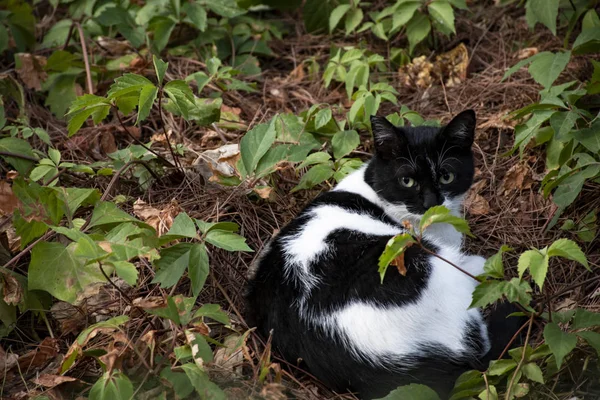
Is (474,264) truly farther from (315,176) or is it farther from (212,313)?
(212,313)

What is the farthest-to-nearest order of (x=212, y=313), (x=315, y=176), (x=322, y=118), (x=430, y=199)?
1. (x=322, y=118)
2. (x=315, y=176)
3. (x=430, y=199)
4. (x=212, y=313)

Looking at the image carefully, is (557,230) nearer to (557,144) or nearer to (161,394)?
(557,144)

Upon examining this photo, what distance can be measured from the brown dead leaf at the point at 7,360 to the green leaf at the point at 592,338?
2.14 meters

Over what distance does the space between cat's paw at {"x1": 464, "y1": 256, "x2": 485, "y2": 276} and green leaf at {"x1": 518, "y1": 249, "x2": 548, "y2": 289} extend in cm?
71

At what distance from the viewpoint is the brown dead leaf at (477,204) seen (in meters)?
3.53

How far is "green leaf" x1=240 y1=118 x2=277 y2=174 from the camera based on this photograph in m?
3.17

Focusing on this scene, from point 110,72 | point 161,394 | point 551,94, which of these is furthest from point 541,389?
point 110,72

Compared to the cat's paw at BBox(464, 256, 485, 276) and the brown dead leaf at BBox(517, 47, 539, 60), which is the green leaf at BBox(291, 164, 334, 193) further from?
the brown dead leaf at BBox(517, 47, 539, 60)

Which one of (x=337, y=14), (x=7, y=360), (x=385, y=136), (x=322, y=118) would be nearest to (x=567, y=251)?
(x=385, y=136)

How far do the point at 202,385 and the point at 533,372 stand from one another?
3.64 feet

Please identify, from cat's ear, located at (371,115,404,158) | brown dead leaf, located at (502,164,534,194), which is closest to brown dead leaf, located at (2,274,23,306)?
cat's ear, located at (371,115,404,158)

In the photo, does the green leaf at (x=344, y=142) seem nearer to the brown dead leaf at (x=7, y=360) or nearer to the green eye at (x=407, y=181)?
the green eye at (x=407, y=181)

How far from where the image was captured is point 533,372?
7.57 feet

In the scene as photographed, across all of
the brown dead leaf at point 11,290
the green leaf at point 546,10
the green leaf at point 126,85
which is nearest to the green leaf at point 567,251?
the green leaf at point 126,85
